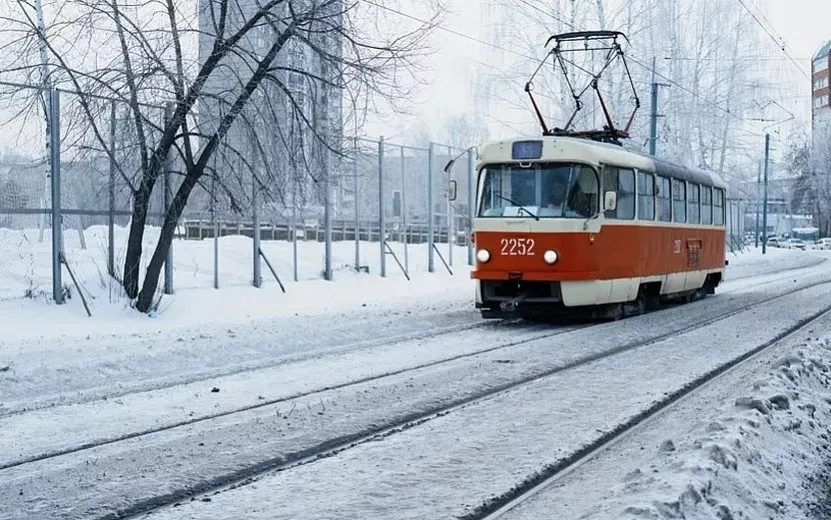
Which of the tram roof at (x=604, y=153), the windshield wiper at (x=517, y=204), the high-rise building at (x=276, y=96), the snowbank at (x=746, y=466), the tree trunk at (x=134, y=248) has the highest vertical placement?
the high-rise building at (x=276, y=96)

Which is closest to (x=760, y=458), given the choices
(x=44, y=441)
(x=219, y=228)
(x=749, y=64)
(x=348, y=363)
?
(x=44, y=441)

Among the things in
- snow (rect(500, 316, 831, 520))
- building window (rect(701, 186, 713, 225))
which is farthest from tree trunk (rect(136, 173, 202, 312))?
building window (rect(701, 186, 713, 225))

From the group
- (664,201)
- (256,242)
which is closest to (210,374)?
(256,242)

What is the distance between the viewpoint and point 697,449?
271 inches

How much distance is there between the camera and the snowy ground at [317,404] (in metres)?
6.54

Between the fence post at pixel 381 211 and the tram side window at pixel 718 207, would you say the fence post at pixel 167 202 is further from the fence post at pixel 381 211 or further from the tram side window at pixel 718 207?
the tram side window at pixel 718 207

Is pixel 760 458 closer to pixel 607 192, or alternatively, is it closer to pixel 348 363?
pixel 348 363

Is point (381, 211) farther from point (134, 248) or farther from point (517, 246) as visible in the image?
point (517, 246)

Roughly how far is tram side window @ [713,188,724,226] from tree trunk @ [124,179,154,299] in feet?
45.3

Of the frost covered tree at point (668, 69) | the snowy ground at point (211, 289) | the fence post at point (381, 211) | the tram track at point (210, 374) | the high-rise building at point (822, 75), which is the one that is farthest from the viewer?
the high-rise building at point (822, 75)

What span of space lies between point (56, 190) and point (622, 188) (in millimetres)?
9304

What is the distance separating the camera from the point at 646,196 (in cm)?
1972

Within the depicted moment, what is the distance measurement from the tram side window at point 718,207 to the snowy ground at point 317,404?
771 centimetres

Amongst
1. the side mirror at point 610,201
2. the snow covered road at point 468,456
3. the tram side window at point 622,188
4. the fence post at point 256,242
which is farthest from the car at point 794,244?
the snow covered road at point 468,456
